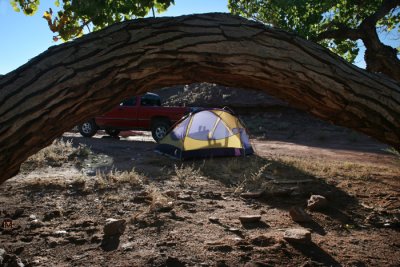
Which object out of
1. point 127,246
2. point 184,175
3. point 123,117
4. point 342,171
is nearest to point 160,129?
point 123,117

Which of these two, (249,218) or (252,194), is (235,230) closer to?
(249,218)

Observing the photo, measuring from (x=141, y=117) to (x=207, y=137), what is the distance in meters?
6.29

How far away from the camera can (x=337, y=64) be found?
260cm

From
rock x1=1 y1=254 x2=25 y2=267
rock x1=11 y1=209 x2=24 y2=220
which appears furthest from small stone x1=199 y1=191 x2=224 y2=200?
rock x1=1 y1=254 x2=25 y2=267

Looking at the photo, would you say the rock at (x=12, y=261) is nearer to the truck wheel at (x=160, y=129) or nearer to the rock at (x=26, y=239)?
the rock at (x=26, y=239)

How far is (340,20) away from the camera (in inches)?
309

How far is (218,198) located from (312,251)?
2.56m

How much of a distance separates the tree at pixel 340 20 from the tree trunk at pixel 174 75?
396 cm

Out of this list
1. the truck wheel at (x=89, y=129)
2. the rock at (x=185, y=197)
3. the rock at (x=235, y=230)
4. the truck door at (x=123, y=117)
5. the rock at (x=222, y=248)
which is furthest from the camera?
the truck wheel at (x=89, y=129)

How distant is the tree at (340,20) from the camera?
6.45 m

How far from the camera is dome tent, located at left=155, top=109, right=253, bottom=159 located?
35.2 ft

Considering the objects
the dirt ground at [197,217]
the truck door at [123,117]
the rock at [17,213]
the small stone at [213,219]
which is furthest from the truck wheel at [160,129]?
the small stone at [213,219]

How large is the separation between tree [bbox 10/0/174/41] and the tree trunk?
2.85 feet

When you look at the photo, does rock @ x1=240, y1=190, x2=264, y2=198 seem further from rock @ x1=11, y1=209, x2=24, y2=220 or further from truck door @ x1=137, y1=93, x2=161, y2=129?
truck door @ x1=137, y1=93, x2=161, y2=129
